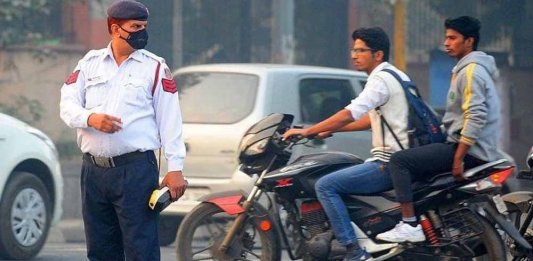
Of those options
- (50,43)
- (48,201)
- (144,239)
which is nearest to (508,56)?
(50,43)

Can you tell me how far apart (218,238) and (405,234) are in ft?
3.88

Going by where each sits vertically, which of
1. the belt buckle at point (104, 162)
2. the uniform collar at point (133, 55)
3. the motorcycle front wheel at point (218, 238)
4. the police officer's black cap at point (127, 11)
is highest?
the police officer's black cap at point (127, 11)

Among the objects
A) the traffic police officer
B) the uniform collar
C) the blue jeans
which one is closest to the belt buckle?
the traffic police officer

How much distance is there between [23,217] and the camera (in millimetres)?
10320

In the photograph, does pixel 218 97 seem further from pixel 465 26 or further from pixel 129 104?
pixel 129 104

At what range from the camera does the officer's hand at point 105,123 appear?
6066mm

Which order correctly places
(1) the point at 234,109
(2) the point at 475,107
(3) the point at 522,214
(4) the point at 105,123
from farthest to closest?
(1) the point at 234,109, (3) the point at 522,214, (2) the point at 475,107, (4) the point at 105,123

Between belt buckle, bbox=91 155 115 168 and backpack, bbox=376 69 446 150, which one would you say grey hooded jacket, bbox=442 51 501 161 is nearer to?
backpack, bbox=376 69 446 150

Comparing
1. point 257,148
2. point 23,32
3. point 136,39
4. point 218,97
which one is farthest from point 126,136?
point 23,32

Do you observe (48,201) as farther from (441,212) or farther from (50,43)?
(50,43)

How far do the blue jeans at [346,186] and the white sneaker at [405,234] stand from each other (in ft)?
0.75

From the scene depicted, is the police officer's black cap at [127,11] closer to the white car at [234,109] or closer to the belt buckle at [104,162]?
the belt buckle at [104,162]

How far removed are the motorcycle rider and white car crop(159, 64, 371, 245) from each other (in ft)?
8.50

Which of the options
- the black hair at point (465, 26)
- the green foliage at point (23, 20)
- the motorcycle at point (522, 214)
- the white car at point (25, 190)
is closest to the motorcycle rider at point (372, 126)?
the black hair at point (465, 26)
